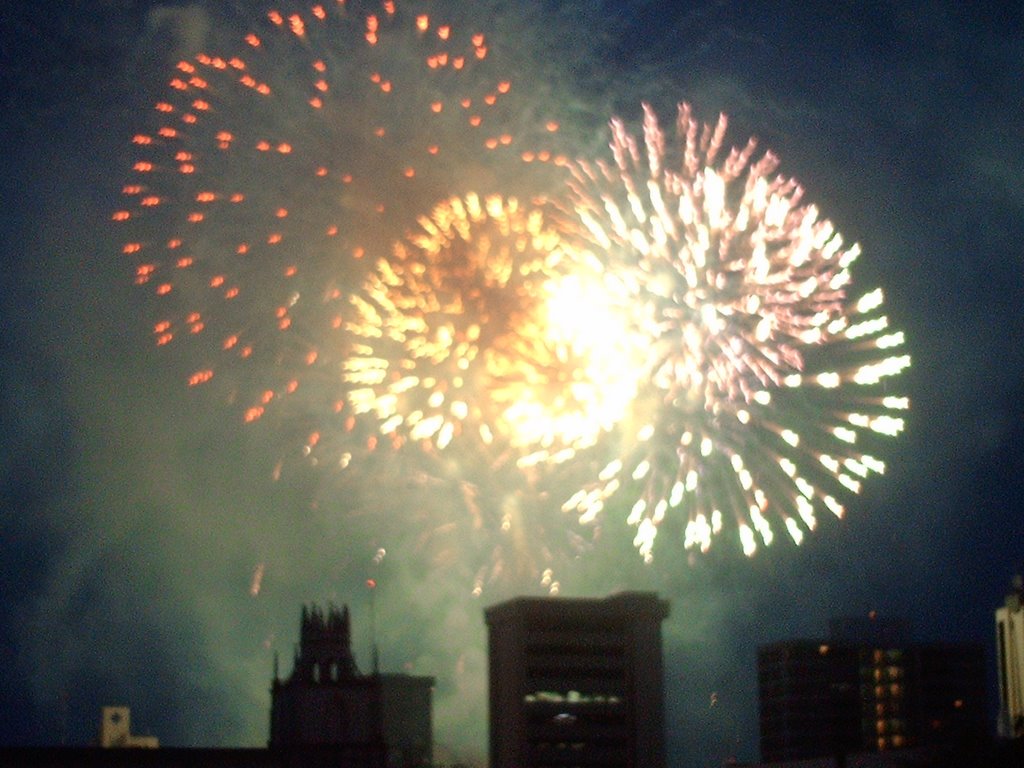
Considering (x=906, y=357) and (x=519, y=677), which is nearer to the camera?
(x=906, y=357)

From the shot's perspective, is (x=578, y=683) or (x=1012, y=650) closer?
(x=1012, y=650)

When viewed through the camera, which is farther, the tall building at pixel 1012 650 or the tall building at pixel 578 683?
the tall building at pixel 578 683

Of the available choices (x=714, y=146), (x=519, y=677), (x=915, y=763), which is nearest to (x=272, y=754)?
(x=519, y=677)

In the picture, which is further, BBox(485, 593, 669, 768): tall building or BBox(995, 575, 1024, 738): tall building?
BBox(485, 593, 669, 768): tall building

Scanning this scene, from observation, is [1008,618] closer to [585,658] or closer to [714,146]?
[585,658]
